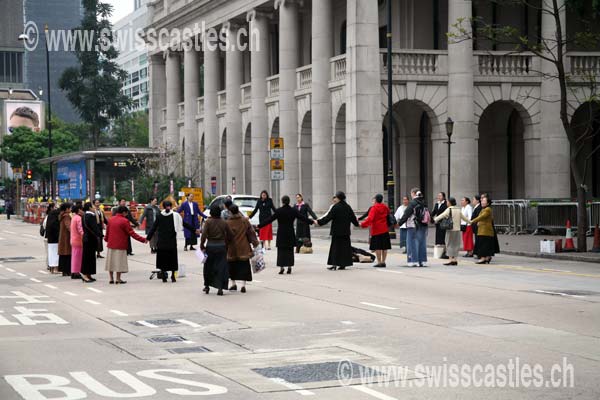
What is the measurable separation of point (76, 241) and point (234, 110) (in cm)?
3803

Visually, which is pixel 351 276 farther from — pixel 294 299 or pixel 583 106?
pixel 583 106

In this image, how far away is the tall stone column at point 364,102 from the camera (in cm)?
4391

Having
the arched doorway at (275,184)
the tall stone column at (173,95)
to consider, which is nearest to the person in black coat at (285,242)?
the arched doorway at (275,184)

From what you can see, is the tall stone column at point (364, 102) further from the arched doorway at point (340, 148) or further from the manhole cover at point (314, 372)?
the manhole cover at point (314, 372)

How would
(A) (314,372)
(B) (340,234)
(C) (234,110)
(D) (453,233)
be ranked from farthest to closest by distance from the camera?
(C) (234,110)
(D) (453,233)
(B) (340,234)
(A) (314,372)

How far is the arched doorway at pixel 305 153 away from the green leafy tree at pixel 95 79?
58698mm

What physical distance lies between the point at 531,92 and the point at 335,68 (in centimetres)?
901

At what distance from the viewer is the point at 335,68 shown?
1892 inches

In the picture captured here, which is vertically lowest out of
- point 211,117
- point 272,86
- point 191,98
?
point 211,117

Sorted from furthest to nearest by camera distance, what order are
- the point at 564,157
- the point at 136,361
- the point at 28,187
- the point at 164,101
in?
the point at 28,187, the point at 164,101, the point at 564,157, the point at 136,361

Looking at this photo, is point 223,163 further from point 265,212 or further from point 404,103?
point 265,212

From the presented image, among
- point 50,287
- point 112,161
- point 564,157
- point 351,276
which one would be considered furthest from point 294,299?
point 112,161

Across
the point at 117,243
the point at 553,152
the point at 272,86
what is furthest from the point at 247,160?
the point at 117,243

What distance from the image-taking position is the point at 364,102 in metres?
44.0
